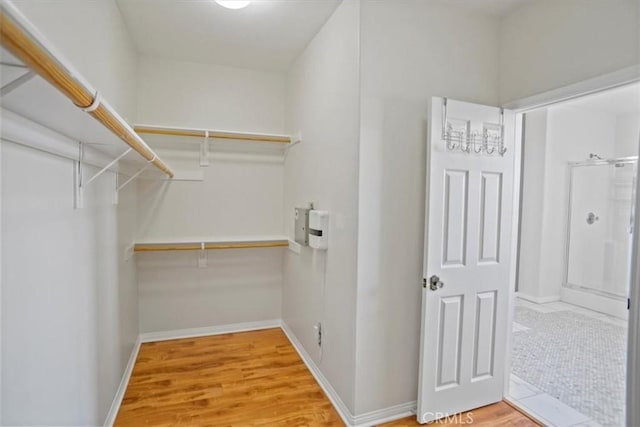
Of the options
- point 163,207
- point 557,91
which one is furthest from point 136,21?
point 557,91

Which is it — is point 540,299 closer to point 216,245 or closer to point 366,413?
point 366,413

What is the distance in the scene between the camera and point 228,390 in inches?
94.7

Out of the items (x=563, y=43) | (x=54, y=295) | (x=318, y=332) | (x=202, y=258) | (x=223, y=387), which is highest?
(x=563, y=43)

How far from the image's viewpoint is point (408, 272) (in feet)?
6.88

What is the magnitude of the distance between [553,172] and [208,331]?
191 inches

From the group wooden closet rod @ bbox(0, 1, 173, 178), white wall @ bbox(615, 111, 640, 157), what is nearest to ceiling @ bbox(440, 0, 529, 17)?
wooden closet rod @ bbox(0, 1, 173, 178)

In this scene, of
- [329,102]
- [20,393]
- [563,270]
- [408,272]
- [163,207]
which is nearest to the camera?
[20,393]

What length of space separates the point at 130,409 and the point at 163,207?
172 cm

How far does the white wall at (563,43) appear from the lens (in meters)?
1.63

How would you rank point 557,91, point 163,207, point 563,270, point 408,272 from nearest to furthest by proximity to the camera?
1. point 557,91
2. point 408,272
3. point 163,207
4. point 563,270

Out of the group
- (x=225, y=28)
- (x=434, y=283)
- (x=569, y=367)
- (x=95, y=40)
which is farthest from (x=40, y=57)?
(x=569, y=367)

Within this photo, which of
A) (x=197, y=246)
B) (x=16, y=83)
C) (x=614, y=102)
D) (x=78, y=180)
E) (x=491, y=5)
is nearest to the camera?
(x=16, y=83)

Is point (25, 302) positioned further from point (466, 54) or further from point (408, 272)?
point (466, 54)

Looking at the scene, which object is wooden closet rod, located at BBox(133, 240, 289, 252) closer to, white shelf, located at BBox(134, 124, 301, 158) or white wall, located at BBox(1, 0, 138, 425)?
white wall, located at BBox(1, 0, 138, 425)
